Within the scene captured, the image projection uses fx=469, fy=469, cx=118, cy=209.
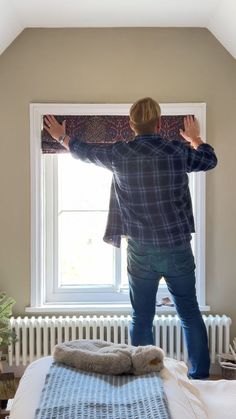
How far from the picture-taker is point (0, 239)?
2.94 metres

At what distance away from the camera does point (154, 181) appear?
7.00 feet

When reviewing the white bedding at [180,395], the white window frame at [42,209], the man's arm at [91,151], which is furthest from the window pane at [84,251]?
the white bedding at [180,395]

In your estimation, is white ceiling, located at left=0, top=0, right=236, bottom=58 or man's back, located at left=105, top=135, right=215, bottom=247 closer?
man's back, located at left=105, top=135, right=215, bottom=247

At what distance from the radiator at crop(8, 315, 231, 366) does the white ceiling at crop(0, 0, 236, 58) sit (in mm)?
1665

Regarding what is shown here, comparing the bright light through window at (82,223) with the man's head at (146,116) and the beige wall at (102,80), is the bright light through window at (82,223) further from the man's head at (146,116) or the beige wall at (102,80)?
the man's head at (146,116)

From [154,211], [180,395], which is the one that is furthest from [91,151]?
[180,395]

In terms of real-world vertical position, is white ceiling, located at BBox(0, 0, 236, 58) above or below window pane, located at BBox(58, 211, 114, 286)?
above

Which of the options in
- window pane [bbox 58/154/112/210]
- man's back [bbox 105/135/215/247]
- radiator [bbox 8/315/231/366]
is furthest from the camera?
window pane [bbox 58/154/112/210]

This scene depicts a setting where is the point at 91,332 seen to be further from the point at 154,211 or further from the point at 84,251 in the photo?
the point at 154,211

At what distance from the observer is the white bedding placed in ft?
4.10

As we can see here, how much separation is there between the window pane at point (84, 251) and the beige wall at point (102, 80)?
275 millimetres

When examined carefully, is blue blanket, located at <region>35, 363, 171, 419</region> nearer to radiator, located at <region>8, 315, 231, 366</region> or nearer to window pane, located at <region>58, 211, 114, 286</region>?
radiator, located at <region>8, 315, 231, 366</region>

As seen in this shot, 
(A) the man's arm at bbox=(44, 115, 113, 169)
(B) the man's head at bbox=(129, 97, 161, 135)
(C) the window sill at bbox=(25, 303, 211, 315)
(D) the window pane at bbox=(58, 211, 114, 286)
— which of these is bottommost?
(C) the window sill at bbox=(25, 303, 211, 315)

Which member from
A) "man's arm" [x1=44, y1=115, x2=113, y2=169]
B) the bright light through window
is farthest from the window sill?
"man's arm" [x1=44, y1=115, x2=113, y2=169]
